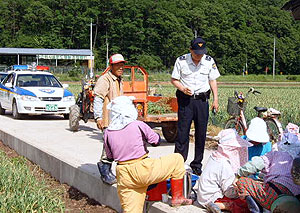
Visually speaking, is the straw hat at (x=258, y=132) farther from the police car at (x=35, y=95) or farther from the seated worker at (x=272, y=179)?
the police car at (x=35, y=95)

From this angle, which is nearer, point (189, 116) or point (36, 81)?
point (189, 116)

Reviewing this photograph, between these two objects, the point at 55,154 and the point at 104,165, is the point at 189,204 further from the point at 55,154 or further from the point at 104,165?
the point at 55,154

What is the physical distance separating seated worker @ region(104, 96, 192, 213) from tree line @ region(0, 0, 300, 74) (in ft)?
265

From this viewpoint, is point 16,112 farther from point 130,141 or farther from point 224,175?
point 224,175

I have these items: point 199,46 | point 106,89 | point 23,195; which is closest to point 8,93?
point 106,89

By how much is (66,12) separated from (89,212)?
96910 mm

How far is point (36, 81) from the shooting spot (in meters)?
16.4

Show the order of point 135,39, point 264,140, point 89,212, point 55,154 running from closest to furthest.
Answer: point 264,140 → point 89,212 → point 55,154 → point 135,39

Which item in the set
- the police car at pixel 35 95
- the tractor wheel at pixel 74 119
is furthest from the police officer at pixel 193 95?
the police car at pixel 35 95

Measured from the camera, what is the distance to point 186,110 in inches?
255

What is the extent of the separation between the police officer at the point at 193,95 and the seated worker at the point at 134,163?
4.52 feet

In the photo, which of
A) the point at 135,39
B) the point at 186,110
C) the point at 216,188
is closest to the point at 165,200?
the point at 216,188

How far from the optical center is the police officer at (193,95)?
6.49 metres

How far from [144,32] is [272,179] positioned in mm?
90840
